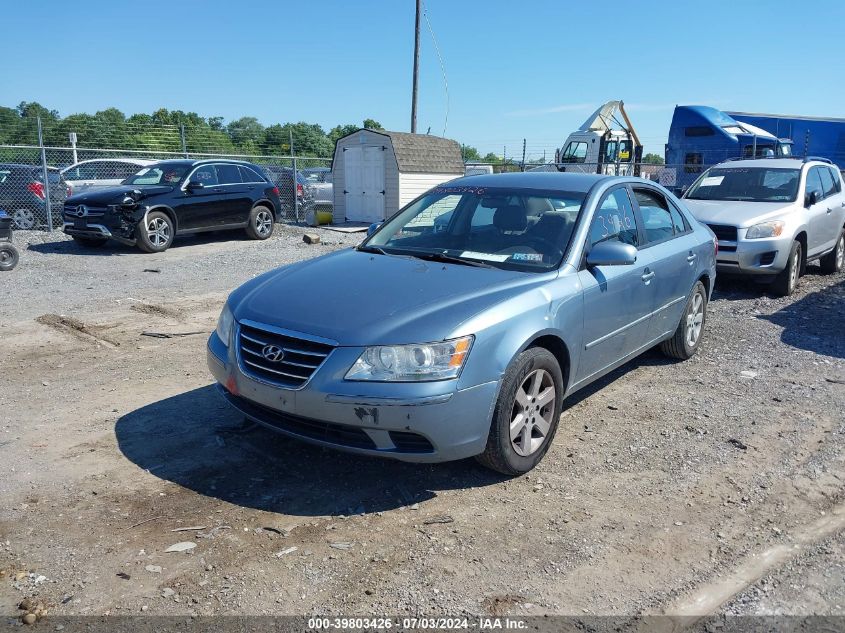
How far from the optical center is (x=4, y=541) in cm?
349

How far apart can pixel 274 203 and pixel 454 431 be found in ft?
42.6

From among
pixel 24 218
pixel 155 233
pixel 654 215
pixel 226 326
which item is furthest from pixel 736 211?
pixel 24 218

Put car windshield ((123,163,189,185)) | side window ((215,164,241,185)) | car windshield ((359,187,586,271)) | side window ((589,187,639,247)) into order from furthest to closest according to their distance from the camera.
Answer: side window ((215,164,241,185)) → car windshield ((123,163,189,185)) → side window ((589,187,639,247)) → car windshield ((359,187,586,271))

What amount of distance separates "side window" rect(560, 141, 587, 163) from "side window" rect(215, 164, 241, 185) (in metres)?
16.1

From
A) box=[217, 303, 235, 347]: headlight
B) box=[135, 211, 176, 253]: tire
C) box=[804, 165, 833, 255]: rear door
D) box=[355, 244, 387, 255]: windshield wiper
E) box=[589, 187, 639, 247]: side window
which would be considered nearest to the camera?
box=[217, 303, 235, 347]: headlight

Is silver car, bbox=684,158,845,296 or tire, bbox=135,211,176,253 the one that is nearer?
silver car, bbox=684,158,845,296

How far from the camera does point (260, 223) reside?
15.7 metres

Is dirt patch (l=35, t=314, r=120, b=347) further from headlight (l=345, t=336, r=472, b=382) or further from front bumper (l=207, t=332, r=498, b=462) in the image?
headlight (l=345, t=336, r=472, b=382)

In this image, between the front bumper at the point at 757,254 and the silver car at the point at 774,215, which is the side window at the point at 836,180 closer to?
the silver car at the point at 774,215

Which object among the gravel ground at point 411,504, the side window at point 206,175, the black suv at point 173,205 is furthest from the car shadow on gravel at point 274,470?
the side window at point 206,175

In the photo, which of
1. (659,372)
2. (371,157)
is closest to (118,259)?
(371,157)

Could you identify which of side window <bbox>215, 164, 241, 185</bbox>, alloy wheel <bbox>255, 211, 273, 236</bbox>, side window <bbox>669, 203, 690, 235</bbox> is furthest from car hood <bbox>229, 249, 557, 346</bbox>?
alloy wheel <bbox>255, 211, 273, 236</bbox>

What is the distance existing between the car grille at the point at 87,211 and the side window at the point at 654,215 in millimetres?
10267

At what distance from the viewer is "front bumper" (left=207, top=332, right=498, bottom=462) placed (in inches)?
144
